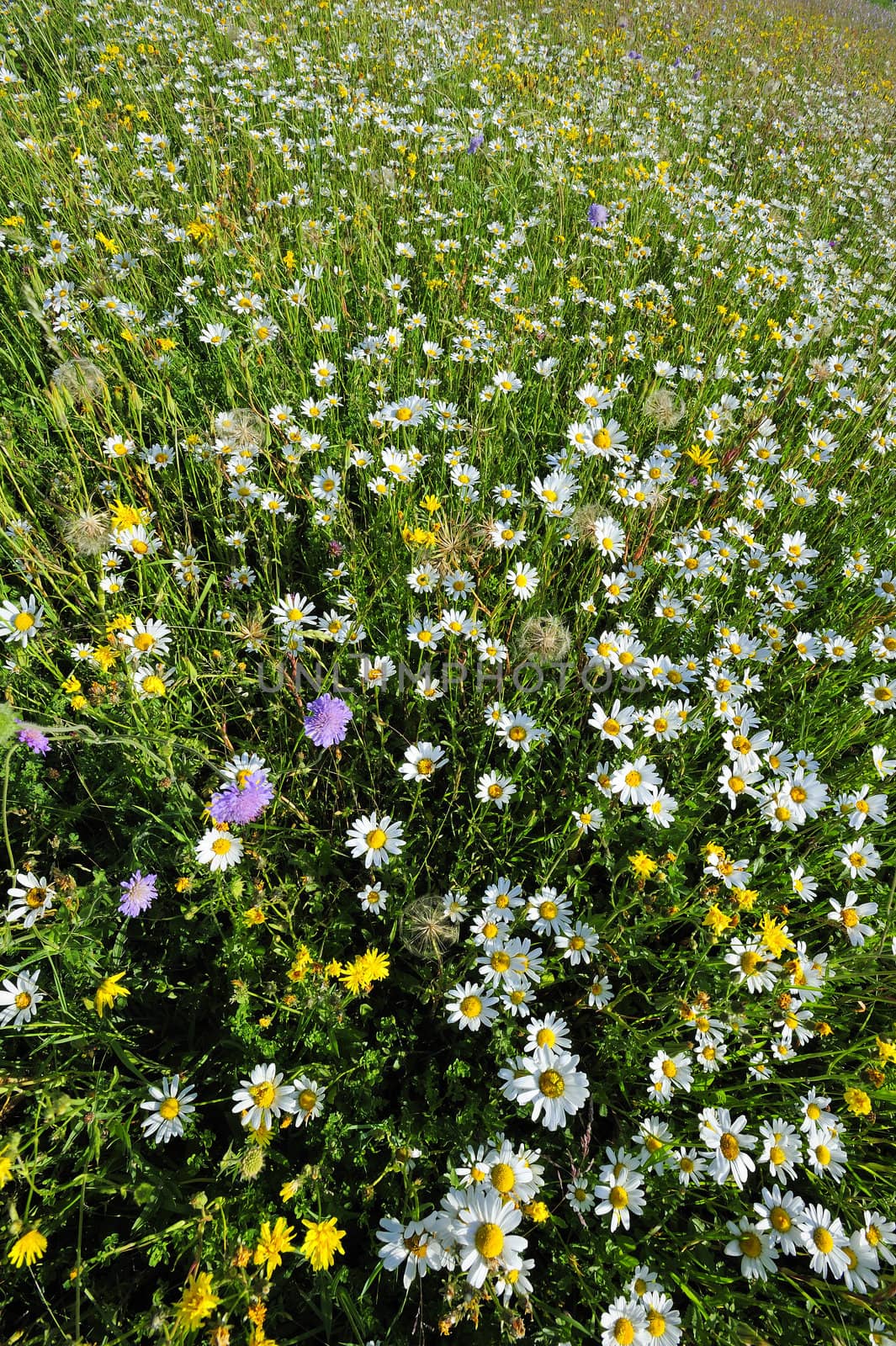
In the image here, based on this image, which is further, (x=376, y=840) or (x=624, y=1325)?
(x=376, y=840)

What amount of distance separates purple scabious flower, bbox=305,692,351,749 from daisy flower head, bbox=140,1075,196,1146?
2.87ft

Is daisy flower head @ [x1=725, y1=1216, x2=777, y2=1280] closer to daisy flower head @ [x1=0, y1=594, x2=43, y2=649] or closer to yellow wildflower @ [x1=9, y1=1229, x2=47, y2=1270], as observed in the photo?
yellow wildflower @ [x1=9, y1=1229, x2=47, y2=1270]

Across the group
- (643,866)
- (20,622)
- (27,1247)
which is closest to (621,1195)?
(643,866)

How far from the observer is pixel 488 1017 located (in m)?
1.64

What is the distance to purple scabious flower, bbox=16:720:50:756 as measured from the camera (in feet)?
5.37

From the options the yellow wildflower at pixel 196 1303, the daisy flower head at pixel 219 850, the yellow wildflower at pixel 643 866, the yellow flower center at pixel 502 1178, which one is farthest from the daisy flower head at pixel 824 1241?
the daisy flower head at pixel 219 850

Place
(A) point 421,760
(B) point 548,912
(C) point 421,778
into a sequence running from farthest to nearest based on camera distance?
1. (A) point 421,760
2. (C) point 421,778
3. (B) point 548,912

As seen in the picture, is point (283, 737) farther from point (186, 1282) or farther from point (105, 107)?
point (105, 107)

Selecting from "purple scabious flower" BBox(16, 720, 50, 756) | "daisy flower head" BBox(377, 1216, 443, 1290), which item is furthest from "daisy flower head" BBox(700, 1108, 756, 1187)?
"purple scabious flower" BBox(16, 720, 50, 756)

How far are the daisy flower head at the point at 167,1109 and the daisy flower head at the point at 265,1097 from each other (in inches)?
4.7

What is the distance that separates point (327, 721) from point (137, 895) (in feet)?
2.16

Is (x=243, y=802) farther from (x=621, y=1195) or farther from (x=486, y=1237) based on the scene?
(x=621, y=1195)

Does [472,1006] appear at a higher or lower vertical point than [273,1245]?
higher

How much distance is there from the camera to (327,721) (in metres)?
1.87
